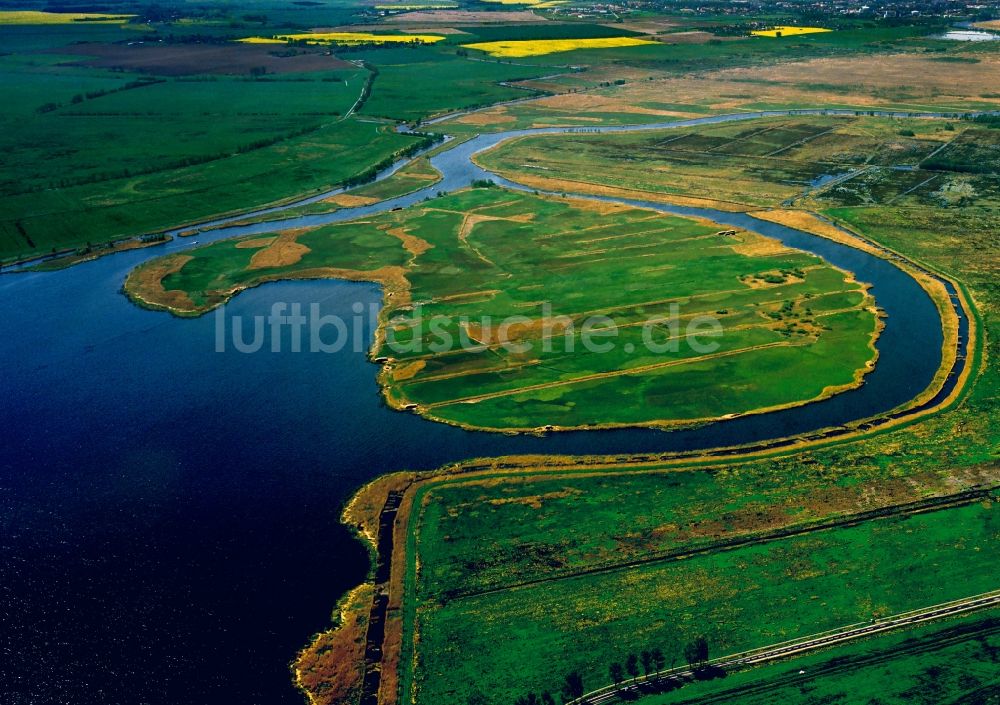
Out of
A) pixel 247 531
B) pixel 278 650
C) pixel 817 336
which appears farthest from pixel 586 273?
pixel 278 650

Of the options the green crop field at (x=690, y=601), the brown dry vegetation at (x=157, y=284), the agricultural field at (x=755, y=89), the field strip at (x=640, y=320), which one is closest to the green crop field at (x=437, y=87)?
the agricultural field at (x=755, y=89)

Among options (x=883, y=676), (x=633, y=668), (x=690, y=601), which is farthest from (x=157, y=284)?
(x=883, y=676)

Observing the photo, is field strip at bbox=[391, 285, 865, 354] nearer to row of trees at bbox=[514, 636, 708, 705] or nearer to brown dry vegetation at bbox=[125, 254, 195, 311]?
brown dry vegetation at bbox=[125, 254, 195, 311]

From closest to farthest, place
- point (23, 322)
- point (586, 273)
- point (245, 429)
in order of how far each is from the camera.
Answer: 1. point (245, 429)
2. point (23, 322)
3. point (586, 273)

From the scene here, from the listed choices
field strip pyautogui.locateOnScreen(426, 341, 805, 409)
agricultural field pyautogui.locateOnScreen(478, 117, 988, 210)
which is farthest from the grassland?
agricultural field pyautogui.locateOnScreen(478, 117, 988, 210)

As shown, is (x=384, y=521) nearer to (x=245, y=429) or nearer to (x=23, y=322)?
(x=245, y=429)

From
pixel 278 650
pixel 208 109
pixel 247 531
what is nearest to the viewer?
pixel 278 650
